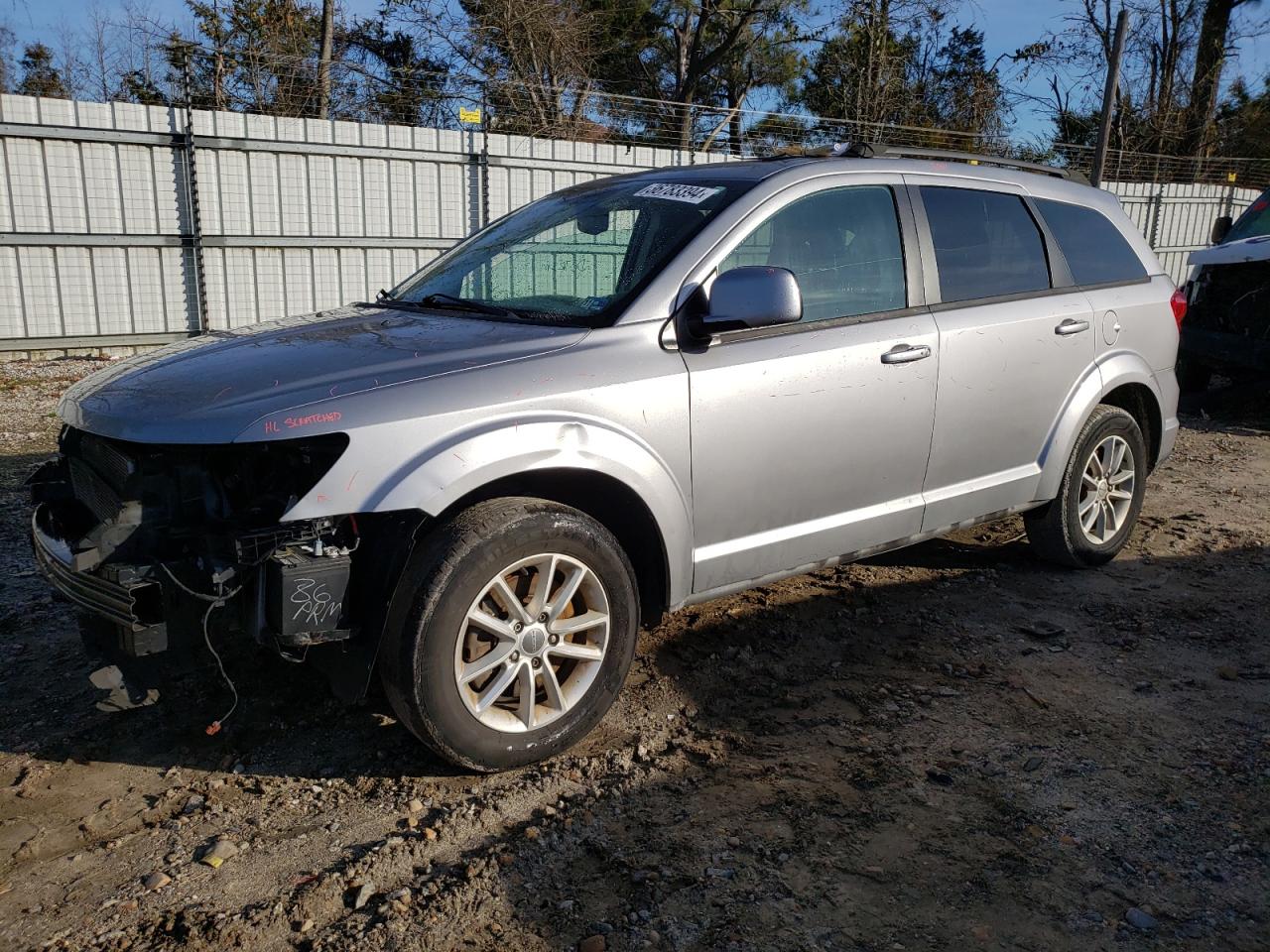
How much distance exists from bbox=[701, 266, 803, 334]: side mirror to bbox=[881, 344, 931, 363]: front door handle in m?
0.71

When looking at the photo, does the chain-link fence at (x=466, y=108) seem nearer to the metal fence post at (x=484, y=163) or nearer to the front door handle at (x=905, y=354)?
the metal fence post at (x=484, y=163)

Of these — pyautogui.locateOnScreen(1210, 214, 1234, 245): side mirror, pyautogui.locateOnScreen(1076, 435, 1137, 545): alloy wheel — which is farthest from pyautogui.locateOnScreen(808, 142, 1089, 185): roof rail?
pyautogui.locateOnScreen(1210, 214, 1234, 245): side mirror

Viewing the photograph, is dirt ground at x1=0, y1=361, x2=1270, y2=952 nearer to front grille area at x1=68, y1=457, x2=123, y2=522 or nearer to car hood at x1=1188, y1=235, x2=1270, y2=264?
front grille area at x1=68, y1=457, x2=123, y2=522

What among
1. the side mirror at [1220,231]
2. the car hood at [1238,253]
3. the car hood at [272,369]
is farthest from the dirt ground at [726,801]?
the side mirror at [1220,231]

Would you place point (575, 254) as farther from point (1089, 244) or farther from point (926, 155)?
point (1089, 244)

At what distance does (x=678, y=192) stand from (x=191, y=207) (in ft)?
28.6

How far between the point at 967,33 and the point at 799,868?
1379 inches

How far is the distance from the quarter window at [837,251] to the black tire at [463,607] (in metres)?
1.09

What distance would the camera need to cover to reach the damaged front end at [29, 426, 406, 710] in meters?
2.63

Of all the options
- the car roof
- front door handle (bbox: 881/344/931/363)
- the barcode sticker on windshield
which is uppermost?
the car roof

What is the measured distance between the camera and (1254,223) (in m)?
9.84

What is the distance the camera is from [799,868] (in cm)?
261

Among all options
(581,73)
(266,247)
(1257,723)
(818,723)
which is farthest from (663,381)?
(581,73)

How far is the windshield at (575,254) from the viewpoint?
343 centimetres
